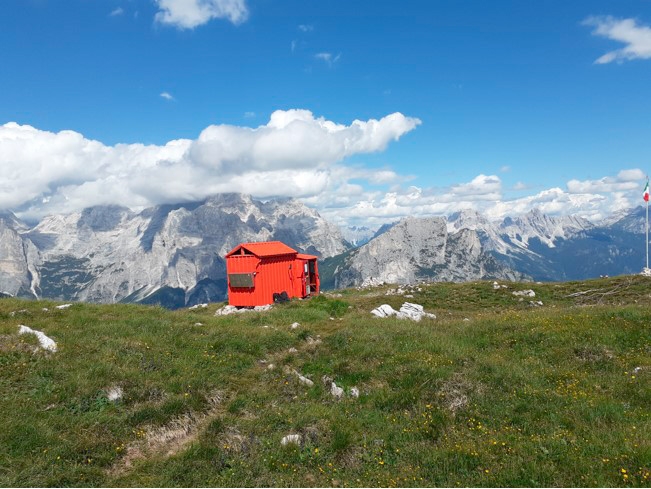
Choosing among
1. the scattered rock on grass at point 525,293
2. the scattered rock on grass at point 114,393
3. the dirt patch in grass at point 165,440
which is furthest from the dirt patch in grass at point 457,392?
the scattered rock on grass at point 525,293

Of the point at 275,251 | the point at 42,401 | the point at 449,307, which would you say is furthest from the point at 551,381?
the point at 275,251

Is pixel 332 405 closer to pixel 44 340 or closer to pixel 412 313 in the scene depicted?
pixel 44 340

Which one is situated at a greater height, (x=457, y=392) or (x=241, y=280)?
(x=241, y=280)

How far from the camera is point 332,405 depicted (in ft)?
35.7

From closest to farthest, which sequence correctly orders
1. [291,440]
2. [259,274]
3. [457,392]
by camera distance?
1. [291,440]
2. [457,392]
3. [259,274]

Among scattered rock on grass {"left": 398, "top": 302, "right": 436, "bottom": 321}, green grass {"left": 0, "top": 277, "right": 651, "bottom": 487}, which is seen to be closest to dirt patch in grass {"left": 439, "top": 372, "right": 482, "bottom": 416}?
green grass {"left": 0, "top": 277, "right": 651, "bottom": 487}

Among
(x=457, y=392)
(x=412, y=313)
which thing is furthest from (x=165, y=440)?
(x=412, y=313)

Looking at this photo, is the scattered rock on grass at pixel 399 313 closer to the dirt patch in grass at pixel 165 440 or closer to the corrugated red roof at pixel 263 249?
the corrugated red roof at pixel 263 249

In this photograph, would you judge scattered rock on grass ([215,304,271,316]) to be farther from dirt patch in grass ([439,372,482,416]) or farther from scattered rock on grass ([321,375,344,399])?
dirt patch in grass ([439,372,482,416])

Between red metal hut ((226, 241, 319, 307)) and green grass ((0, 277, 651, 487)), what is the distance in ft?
52.7

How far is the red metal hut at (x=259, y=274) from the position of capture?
3359 centimetres

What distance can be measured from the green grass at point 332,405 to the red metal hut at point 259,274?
16048 millimetres

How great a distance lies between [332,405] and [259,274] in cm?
2371

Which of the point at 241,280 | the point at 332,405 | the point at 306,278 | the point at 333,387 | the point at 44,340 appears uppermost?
the point at 241,280
